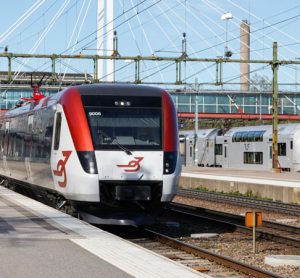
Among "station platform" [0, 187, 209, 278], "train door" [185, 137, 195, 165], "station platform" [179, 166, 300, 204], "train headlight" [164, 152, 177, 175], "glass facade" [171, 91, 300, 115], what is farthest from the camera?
"glass facade" [171, 91, 300, 115]

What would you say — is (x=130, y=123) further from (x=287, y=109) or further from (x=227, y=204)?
(x=287, y=109)

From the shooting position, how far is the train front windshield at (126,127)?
13.4 m

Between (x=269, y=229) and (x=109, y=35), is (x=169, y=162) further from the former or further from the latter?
(x=109, y=35)

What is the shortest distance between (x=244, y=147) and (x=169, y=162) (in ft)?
110

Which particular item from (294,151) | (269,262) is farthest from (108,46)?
(269,262)

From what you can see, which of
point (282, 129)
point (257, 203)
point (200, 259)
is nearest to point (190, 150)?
point (282, 129)

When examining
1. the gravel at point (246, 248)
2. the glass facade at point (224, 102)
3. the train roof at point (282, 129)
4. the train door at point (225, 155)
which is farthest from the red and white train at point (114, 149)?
the glass facade at point (224, 102)

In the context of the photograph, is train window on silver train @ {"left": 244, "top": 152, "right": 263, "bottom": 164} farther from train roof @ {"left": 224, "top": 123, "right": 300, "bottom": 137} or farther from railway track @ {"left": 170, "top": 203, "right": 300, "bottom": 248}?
railway track @ {"left": 170, "top": 203, "right": 300, "bottom": 248}

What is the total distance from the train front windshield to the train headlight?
0.72ft

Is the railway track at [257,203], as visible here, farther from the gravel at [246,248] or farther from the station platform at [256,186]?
the gravel at [246,248]

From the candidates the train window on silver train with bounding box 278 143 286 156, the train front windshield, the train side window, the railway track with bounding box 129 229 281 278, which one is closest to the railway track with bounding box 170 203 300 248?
the railway track with bounding box 129 229 281 278

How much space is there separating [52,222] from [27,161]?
569 cm

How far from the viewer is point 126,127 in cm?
1372

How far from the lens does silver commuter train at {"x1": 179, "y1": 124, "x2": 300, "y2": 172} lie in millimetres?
41675
